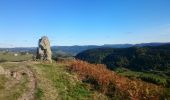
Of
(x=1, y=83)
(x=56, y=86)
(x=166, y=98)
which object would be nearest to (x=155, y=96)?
(x=166, y=98)

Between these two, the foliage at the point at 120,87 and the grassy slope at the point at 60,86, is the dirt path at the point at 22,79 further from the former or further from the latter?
the foliage at the point at 120,87

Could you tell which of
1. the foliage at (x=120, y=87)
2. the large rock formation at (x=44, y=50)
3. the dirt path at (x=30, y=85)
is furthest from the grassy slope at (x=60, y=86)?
the large rock formation at (x=44, y=50)

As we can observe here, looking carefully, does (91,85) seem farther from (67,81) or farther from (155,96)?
(155,96)

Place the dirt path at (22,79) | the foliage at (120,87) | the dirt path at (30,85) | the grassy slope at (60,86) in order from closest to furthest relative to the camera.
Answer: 1. the foliage at (120,87)
2. the dirt path at (30,85)
3. the dirt path at (22,79)
4. the grassy slope at (60,86)

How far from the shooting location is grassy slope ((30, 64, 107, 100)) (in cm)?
2441

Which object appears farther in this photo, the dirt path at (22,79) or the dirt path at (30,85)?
the dirt path at (22,79)

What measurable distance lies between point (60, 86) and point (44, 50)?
62.8 feet

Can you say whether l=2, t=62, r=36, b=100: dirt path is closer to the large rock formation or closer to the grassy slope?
the grassy slope

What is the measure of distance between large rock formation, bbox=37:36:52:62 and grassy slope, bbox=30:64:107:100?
380 inches

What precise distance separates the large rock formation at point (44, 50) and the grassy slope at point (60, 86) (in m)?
9.65

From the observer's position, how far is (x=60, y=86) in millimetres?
27375

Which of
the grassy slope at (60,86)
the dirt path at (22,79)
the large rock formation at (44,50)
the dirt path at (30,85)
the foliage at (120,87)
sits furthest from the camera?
the large rock formation at (44,50)

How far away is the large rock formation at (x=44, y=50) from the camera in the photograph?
4432 centimetres

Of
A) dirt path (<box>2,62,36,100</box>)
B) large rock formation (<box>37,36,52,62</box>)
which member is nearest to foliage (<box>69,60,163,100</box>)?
dirt path (<box>2,62,36,100</box>)
